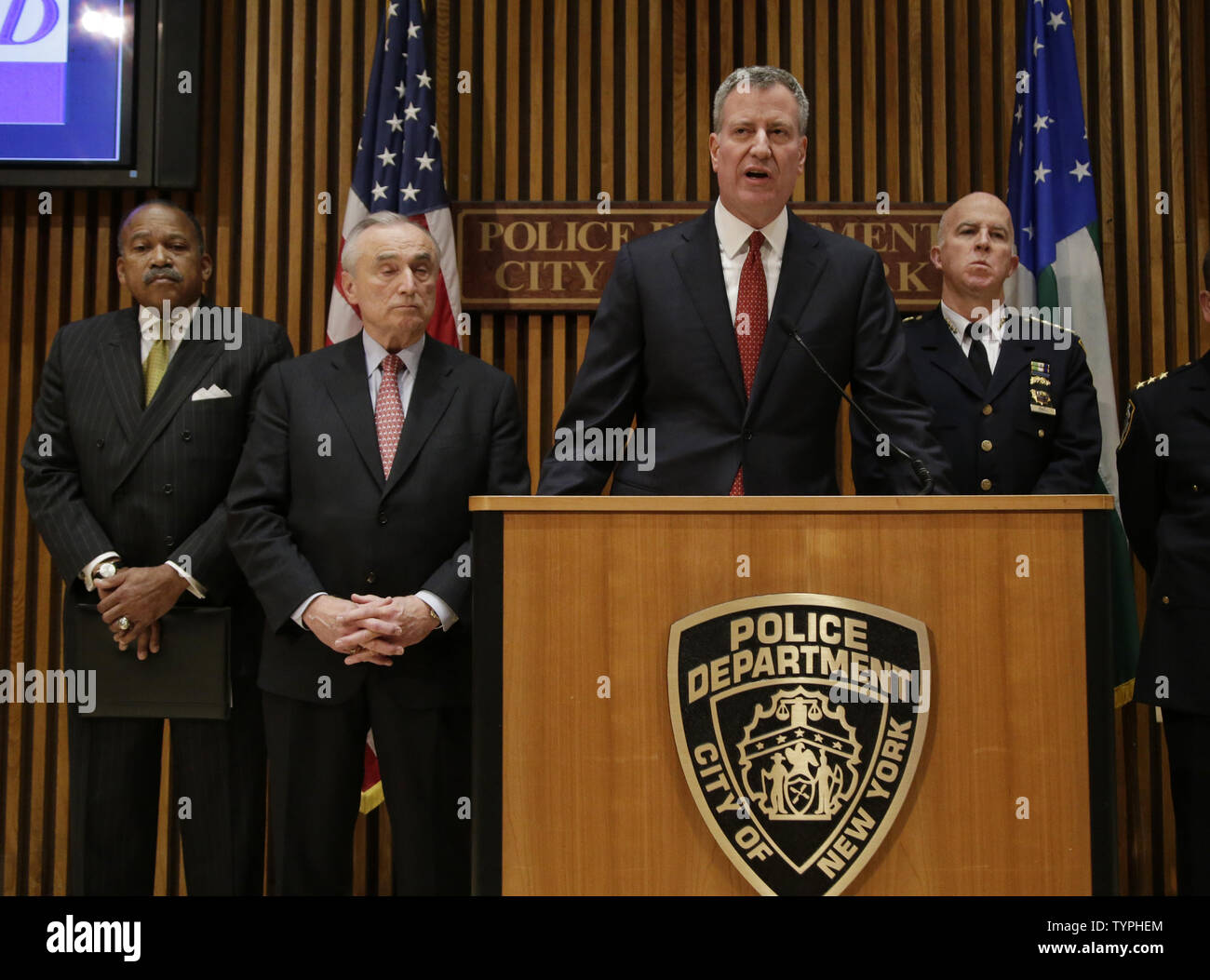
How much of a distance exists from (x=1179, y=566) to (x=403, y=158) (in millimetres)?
2504

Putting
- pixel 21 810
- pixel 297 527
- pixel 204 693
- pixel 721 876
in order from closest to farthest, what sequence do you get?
pixel 721 876 < pixel 297 527 < pixel 204 693 < pixel 21 810

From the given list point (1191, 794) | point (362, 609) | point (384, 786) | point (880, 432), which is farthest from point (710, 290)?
point (1191, 794)

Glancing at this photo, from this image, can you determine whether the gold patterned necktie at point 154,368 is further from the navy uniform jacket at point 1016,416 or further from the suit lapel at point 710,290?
the navy uniform jacket at point 1016,416

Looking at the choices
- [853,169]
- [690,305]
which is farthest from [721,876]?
[853,169]

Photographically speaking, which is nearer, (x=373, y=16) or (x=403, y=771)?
(x=403, y=771)

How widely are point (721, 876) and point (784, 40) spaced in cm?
308

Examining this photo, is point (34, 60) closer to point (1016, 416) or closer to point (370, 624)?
point (370, 624)

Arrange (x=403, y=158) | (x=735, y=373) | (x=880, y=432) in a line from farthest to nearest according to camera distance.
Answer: (x=403, y=158), (x=735, y=373), (x=880, y=432)

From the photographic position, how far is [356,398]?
8.82ft

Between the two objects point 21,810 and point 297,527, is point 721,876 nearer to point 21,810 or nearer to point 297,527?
point 297,527

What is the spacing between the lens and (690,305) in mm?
2402

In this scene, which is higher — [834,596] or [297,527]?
[297,527]

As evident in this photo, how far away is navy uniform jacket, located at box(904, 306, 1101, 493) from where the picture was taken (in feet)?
9.69

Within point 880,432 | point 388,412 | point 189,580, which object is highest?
point 388,412
